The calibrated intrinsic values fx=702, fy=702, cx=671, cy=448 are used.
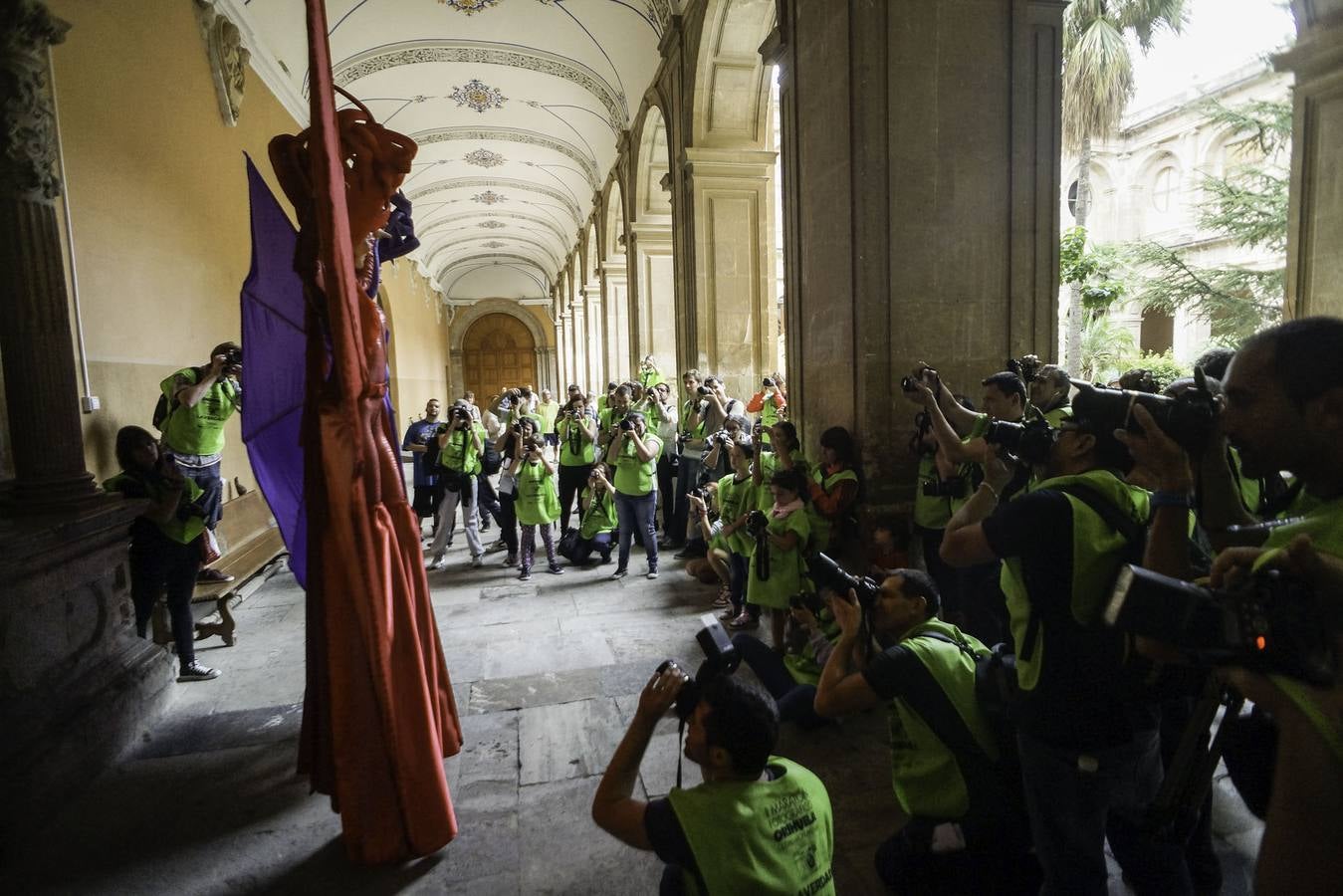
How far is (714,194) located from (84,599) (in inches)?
282

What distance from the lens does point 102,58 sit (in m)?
4.85

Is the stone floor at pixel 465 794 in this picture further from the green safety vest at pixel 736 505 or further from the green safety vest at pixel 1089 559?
the green safety vest at pixel 1089 559

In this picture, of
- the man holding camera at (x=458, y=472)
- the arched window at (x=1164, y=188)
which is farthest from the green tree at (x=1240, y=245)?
the man holding camera at (x=458, y=472)

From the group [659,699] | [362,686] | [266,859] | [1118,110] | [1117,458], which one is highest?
[1118,110]

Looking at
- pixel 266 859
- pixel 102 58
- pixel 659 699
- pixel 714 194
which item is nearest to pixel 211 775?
pixel 266 859

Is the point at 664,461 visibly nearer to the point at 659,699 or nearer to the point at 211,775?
the point at 211,775

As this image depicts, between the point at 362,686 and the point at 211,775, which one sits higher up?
the point at 362,686

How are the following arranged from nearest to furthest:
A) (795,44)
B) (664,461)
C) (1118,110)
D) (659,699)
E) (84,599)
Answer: (659,699)
(84,599)
(795,44)
(664,461)
(1118,110)

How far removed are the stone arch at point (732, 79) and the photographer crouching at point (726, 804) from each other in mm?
7486

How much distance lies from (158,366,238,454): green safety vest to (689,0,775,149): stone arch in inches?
233

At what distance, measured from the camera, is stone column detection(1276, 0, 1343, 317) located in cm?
423

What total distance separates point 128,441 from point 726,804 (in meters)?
3.85

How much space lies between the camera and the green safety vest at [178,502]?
3.72m

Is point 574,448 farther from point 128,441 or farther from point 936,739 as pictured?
point 936,739
